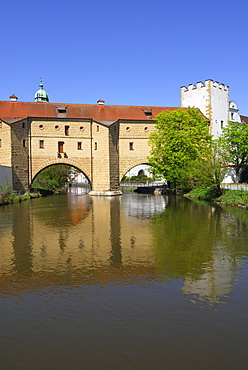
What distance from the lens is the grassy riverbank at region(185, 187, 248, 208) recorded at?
25159mm

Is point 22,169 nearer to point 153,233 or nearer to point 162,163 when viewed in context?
point 162,163

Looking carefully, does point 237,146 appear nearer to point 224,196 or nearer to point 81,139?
point 224,196

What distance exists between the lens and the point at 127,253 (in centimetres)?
1037

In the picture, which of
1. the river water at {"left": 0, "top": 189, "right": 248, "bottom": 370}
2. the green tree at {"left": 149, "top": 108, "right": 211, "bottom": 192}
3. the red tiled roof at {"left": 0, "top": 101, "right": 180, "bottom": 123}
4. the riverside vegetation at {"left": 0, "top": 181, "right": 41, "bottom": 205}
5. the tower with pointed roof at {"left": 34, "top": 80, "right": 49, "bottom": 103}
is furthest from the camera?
the tower with pointed roof at {"left": 34, "top": 80, "right": 49, "bottom": 103}

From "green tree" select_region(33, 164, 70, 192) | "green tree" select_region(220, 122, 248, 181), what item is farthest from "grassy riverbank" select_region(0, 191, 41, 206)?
"green tree" select_region(220, 122, 248, 181)

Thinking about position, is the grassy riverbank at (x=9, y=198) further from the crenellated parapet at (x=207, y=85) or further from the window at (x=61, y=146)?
the crenellated parapet at (x=207, y=85)

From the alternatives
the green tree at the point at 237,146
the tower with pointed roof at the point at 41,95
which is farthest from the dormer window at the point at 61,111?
the tower with pointed roof at the point at 41,95

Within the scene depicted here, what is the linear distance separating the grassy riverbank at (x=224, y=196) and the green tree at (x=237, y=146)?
6.12 meters

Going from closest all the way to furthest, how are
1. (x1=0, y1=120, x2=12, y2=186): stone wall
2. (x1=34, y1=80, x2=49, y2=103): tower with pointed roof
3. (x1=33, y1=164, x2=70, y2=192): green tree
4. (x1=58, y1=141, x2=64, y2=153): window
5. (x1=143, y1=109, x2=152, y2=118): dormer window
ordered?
(x1=0, y1=120, x2=12, y2=186): stone wall, (x1=58, y1=141, x2=64, y2=153): window, (x1=143, y1=109, x2=152, y2=118): dormer window, (x1=33, y1=164, x2=70, y2=192): green tree, (x1=34, y1=80, x2=49, y2=103): tower with pointed roof

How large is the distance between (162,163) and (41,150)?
14.8 m

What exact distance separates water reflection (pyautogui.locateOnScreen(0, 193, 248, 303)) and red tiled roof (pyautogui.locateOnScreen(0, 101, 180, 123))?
2594 cm

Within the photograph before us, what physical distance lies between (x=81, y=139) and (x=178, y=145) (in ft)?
39.7

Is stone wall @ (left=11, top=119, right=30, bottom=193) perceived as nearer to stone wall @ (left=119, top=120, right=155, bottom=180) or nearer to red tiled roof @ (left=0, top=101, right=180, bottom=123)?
red tiled roof @ (left=0, top=101, right=180, bottom=123)

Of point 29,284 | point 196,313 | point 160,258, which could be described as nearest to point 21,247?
point 29,284
